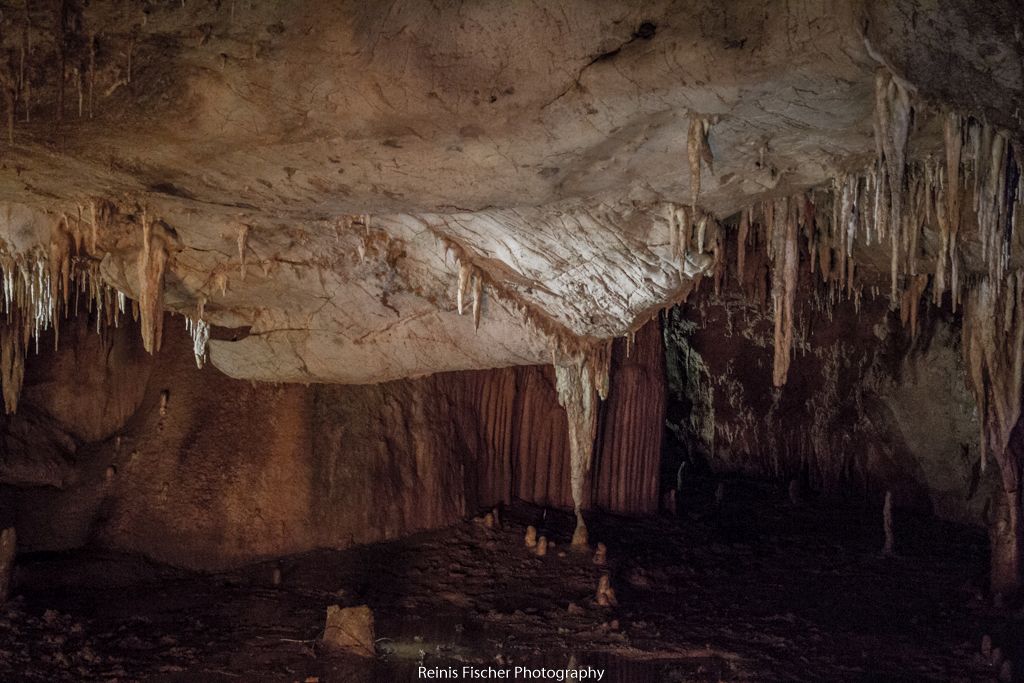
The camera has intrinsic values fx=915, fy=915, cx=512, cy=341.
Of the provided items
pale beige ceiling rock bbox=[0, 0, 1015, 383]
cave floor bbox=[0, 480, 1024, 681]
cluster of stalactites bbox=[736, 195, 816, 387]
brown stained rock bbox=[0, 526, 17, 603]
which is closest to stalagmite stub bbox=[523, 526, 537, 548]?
cave floor bbox=[0, 480, 1024, 681]

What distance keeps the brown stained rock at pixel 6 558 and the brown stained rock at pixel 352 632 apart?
3.20m

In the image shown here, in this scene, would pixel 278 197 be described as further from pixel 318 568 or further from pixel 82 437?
pixel 82 437

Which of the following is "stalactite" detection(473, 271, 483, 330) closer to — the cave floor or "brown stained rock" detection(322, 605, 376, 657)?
"brown stained rock" detection(322, 605, 376, 657)

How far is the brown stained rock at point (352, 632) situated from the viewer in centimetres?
758

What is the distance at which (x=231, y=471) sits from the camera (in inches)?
412

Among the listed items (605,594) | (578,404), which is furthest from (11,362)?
(605,594)

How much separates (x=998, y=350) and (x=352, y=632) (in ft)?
20.9

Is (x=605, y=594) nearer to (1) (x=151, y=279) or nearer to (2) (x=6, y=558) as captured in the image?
(1) (x=151, y=279)

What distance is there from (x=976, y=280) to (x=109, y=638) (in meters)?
8.57

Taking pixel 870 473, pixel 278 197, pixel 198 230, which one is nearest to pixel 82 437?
pixel 198 230

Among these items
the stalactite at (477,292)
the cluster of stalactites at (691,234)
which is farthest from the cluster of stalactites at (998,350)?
the stalactite at (477,292)

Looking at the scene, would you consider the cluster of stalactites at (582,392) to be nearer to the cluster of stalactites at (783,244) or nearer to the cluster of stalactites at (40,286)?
the cluster of stalactites at (783,244)

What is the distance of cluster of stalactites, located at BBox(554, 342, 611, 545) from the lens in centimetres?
944

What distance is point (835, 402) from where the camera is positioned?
49.5 ft
